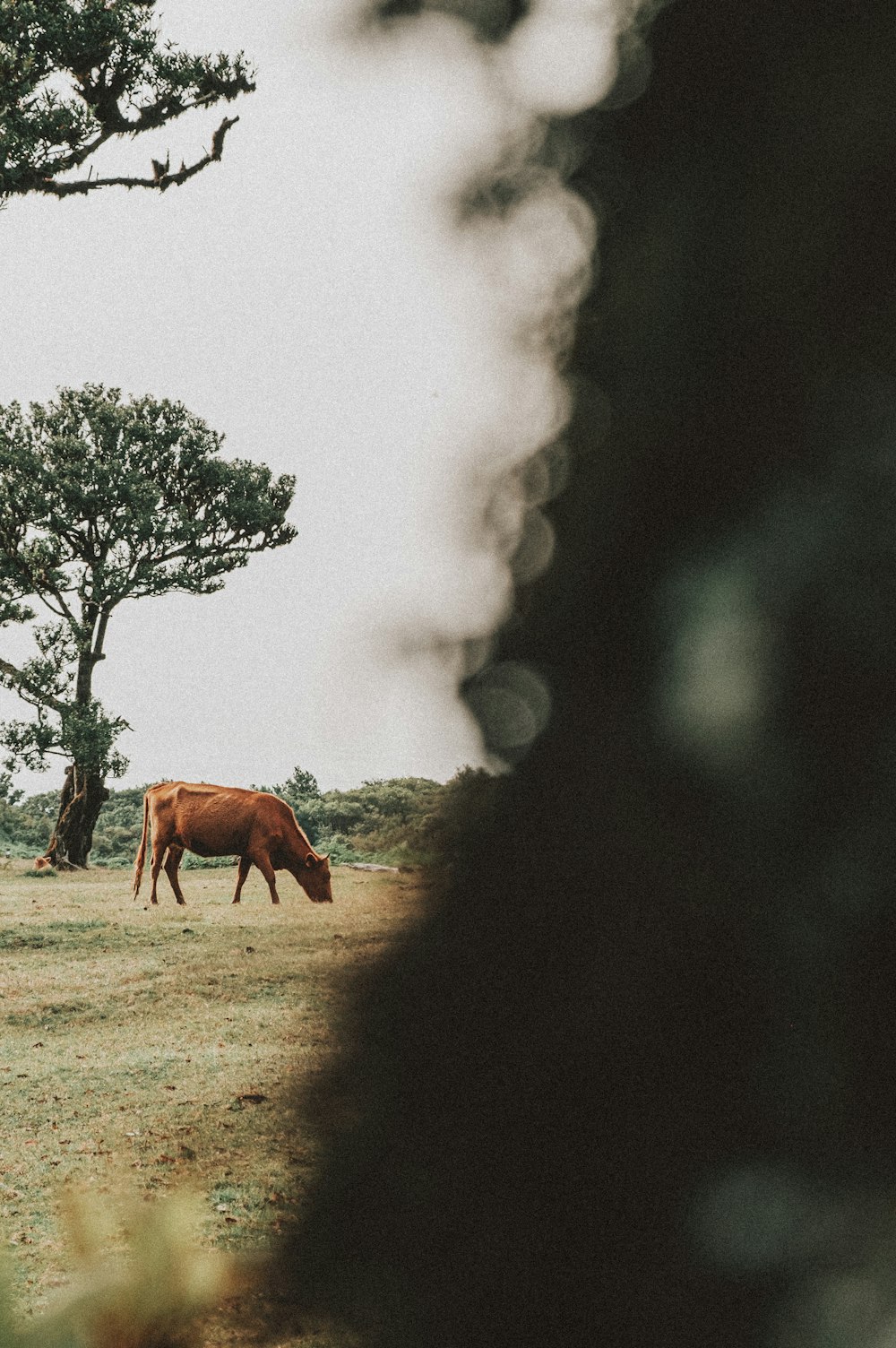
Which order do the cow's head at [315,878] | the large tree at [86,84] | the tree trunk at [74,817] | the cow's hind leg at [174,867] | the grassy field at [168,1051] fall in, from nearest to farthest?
the grassy field at [168,1051] < the large tree at [86,84] < the cow's head at [315,878] < the cow's hind leg at [174,867] < the tree trunk at [74,817]

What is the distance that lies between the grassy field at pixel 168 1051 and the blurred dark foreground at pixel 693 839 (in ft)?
0.31

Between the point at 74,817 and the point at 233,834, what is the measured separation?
5.88 m

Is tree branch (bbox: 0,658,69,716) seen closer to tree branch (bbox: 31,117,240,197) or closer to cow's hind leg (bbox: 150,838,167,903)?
cow's hind leg (bbox: 150,838,167,903)

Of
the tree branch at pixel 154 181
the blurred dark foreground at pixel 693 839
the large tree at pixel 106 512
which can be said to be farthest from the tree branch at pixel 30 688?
the blurred dark foreground at pixel 693 839

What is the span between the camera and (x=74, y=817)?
16.9m

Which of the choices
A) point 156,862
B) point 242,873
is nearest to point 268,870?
point 242,873

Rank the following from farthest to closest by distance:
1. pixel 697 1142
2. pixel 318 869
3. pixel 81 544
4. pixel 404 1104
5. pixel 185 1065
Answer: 1. pixel 81 544
2. pixel 318 869
3. pixel 185 1065
4. pixel 404 1104
5. pixel 697 1142

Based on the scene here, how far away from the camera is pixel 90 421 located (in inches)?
620

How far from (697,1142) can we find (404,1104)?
0.21 m

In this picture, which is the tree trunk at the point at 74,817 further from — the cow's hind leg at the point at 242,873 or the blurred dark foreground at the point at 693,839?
the blurred dark foreground at the point at 693,839

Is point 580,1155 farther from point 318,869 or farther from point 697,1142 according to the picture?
point 318,869

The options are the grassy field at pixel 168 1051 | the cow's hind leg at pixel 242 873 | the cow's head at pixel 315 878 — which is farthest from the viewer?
the cow's hind leg at pixel 242 873

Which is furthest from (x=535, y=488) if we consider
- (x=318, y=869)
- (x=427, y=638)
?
(x=318, y=869)

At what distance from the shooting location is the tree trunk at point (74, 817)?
55.1 ft
